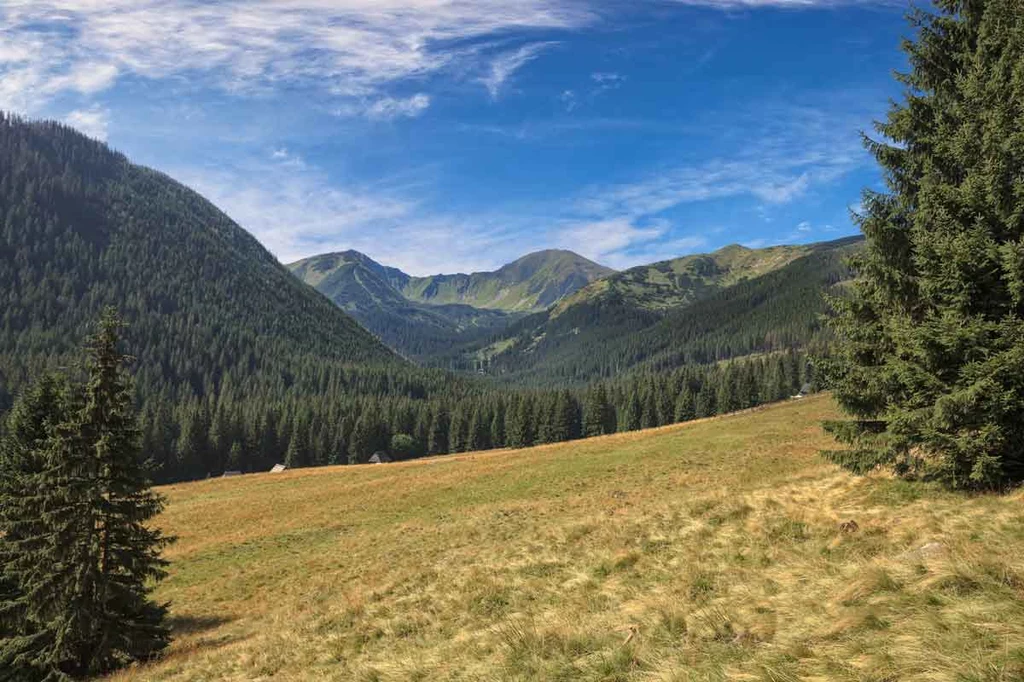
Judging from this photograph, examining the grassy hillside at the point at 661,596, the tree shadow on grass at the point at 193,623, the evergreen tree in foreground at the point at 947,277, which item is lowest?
the tree shadow on grass at the point at 193,623

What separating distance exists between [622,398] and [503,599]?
132564 mm

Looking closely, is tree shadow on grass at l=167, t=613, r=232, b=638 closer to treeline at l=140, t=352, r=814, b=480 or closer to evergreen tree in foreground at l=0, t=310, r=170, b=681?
evergreen tree in foreground at l=0, t=310, r=170, b=681

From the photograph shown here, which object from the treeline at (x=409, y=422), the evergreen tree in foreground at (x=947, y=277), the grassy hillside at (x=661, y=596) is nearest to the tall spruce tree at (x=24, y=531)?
the grassy hillside at (x=661, y=596)

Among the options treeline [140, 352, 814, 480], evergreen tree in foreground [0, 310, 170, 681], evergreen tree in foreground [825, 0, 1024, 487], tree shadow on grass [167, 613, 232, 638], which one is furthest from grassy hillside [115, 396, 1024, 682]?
treeline [140, 352, 814, 480]

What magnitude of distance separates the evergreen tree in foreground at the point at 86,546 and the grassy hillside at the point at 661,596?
225 centimetres

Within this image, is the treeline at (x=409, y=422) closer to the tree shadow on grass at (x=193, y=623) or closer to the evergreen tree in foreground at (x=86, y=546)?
the tree shadow on grass at (x=193, y=623)

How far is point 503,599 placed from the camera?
1225cm

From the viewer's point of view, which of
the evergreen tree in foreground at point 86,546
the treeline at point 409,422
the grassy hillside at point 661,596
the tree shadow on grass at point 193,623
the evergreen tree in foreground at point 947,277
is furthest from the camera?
the treeline at point 409,422

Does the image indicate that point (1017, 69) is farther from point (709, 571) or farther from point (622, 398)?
point (622, 398)

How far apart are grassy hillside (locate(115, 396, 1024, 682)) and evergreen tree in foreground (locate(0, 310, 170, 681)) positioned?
225 centimetres

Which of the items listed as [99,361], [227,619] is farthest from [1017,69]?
[227,619]

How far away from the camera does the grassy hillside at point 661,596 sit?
6.01m

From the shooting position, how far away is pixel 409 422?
445 feet

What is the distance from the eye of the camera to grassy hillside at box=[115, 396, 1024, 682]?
6.01m
